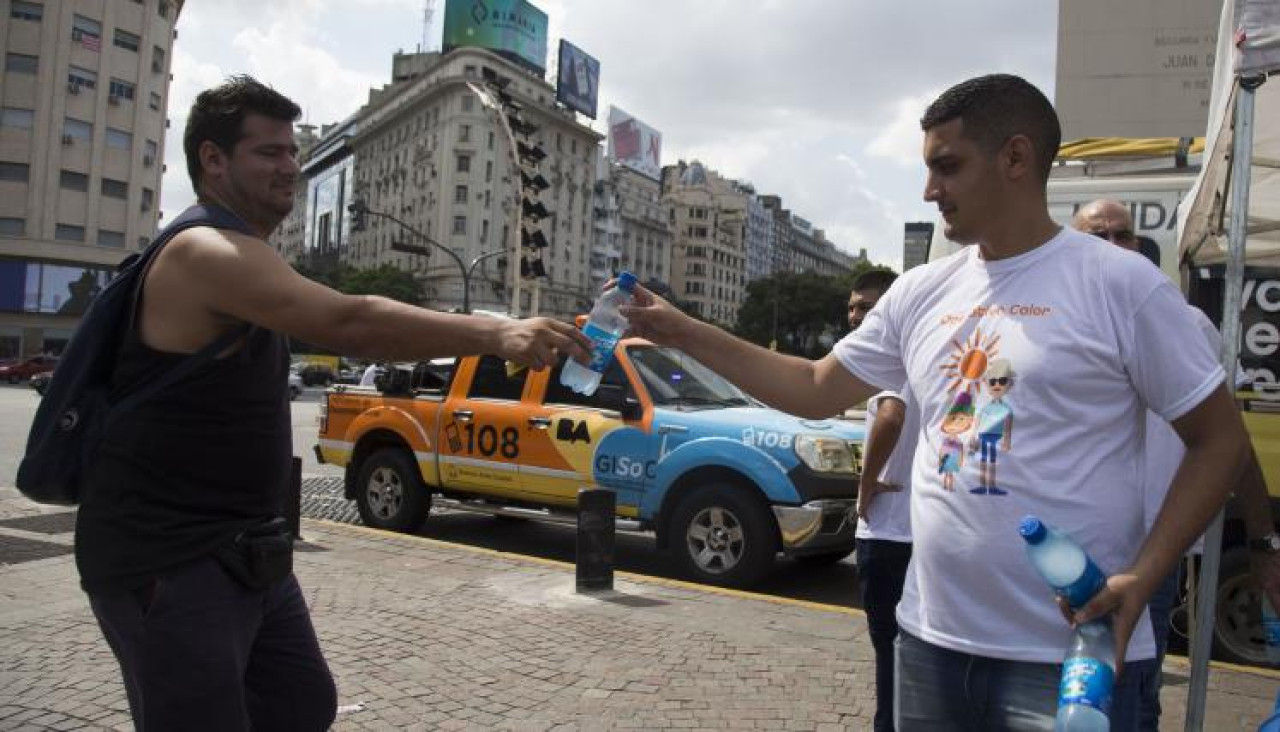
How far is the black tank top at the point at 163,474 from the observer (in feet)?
7.37

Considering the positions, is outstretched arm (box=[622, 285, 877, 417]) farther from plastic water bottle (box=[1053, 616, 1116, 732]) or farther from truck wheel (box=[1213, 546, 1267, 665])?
truck wheel (box=[1213, 546, 1267, 665])

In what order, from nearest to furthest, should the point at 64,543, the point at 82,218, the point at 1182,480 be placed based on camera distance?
1. the point at 1182,480
2. the point at 64,543
3. the point at 82,218

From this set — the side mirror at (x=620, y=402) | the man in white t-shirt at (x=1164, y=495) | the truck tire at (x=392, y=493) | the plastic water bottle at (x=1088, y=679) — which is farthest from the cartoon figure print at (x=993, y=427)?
the truck tire at (x=392, y=493)

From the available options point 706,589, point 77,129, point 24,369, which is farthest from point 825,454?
point 77,129

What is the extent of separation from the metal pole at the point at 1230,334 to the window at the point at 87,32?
63.2 m

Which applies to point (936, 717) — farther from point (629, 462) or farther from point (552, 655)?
point (629, 462)

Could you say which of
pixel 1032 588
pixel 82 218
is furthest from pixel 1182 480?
pixel 82 218

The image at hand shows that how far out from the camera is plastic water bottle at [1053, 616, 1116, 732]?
1596mm

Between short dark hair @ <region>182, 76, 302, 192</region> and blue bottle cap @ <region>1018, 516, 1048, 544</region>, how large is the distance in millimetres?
2058

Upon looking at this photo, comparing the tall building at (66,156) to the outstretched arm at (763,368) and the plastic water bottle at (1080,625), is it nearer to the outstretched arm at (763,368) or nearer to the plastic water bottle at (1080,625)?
the outstretched arm at (763,368)

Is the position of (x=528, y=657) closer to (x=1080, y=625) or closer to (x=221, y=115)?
(x=221, y=115)

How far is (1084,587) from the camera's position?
5.71 feet

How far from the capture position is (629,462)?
7.55m

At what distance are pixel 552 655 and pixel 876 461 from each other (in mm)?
2282
